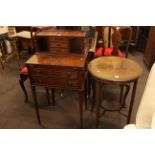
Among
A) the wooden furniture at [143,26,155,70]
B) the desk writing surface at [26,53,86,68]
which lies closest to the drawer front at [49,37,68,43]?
the desk writing surface at [26,53,86,68]

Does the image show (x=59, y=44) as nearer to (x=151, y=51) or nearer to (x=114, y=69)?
(x=114, y=69)

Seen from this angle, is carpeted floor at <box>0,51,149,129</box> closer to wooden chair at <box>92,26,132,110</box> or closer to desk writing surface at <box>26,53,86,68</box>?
wooden chair at <box>92,26,132,110</box>

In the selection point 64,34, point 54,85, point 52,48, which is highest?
point 64,34

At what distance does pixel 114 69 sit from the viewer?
1389mm

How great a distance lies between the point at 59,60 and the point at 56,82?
0.62 feet

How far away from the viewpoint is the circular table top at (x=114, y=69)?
1264 mm

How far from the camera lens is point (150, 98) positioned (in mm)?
901

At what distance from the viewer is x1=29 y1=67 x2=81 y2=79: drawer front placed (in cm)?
131

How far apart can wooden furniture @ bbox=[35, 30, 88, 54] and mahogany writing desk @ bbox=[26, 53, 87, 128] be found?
60 millimetres

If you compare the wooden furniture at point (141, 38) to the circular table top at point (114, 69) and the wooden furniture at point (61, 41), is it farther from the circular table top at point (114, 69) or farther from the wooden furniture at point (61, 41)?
the wooden furniture at point (61, 41)

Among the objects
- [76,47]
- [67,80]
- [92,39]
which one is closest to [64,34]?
[76,47]

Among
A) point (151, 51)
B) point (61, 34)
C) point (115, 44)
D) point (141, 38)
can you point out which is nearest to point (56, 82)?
point (61, 34)
